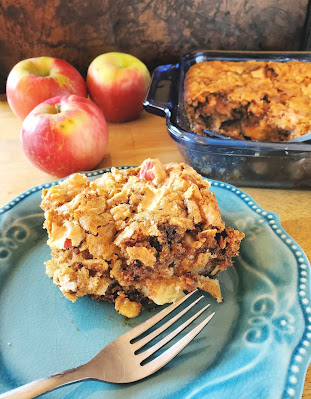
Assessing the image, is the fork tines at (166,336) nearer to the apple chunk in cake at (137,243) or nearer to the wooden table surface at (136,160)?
the apple chunk in cake at (137,243)

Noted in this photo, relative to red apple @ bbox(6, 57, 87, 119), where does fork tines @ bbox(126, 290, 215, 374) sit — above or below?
below

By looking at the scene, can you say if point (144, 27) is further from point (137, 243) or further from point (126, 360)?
point (126, 360)

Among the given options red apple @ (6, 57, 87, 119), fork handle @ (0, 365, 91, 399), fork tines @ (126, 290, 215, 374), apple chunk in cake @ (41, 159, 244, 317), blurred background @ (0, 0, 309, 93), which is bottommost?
fork tines @ (126, 290, 215, 374)

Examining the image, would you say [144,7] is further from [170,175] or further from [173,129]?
[170,175]

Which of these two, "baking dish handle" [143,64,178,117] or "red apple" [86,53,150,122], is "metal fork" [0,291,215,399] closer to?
"baking dish handle" [143,64,178,117]

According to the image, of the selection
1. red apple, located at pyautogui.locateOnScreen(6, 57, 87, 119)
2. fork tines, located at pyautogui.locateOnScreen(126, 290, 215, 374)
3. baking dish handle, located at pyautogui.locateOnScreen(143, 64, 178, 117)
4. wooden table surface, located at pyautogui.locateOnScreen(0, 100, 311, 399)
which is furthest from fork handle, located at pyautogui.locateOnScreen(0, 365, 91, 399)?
red apple, located at pyautogui.locateOnScreen(6, 57, 87, 119)

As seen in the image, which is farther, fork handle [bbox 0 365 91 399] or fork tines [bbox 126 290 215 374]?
fork tines [bbox 126 290 215 374]

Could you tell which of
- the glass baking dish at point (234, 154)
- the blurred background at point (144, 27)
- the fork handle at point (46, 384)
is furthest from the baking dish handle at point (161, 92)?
the fork handle at point (46, 384)
